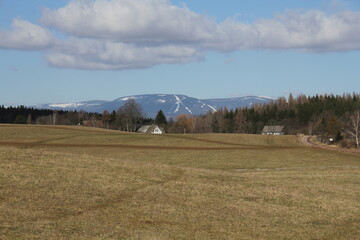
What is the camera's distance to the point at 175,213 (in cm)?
2291

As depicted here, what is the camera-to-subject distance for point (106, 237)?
58.0 feet

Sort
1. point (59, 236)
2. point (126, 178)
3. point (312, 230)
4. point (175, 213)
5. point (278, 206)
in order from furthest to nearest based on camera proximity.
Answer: point (126, 178), point (278, 206), point (175, 213), point (312, 230), point (59, 236)

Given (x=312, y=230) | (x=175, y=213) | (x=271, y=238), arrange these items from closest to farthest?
(x=271, y=238)
(x=312, y=230)
(x=175, y=213)

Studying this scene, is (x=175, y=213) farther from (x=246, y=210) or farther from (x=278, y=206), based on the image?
(x=278, y=206)

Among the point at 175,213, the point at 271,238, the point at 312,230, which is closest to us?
the point at 271,238

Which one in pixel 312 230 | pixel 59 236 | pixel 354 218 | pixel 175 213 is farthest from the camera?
pixel 354 218

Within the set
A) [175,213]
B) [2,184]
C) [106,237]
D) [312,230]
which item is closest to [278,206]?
[312,230]

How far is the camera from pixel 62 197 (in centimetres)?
2412

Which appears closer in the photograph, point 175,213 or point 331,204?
point 175,213

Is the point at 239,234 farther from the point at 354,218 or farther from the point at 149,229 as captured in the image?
the point at 354,218

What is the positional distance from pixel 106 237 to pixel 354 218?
14362 mm

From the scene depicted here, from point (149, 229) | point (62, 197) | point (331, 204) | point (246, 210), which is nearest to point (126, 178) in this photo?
point (62, 197)

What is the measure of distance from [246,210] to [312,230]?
171 inches

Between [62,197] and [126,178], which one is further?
[126,178]
